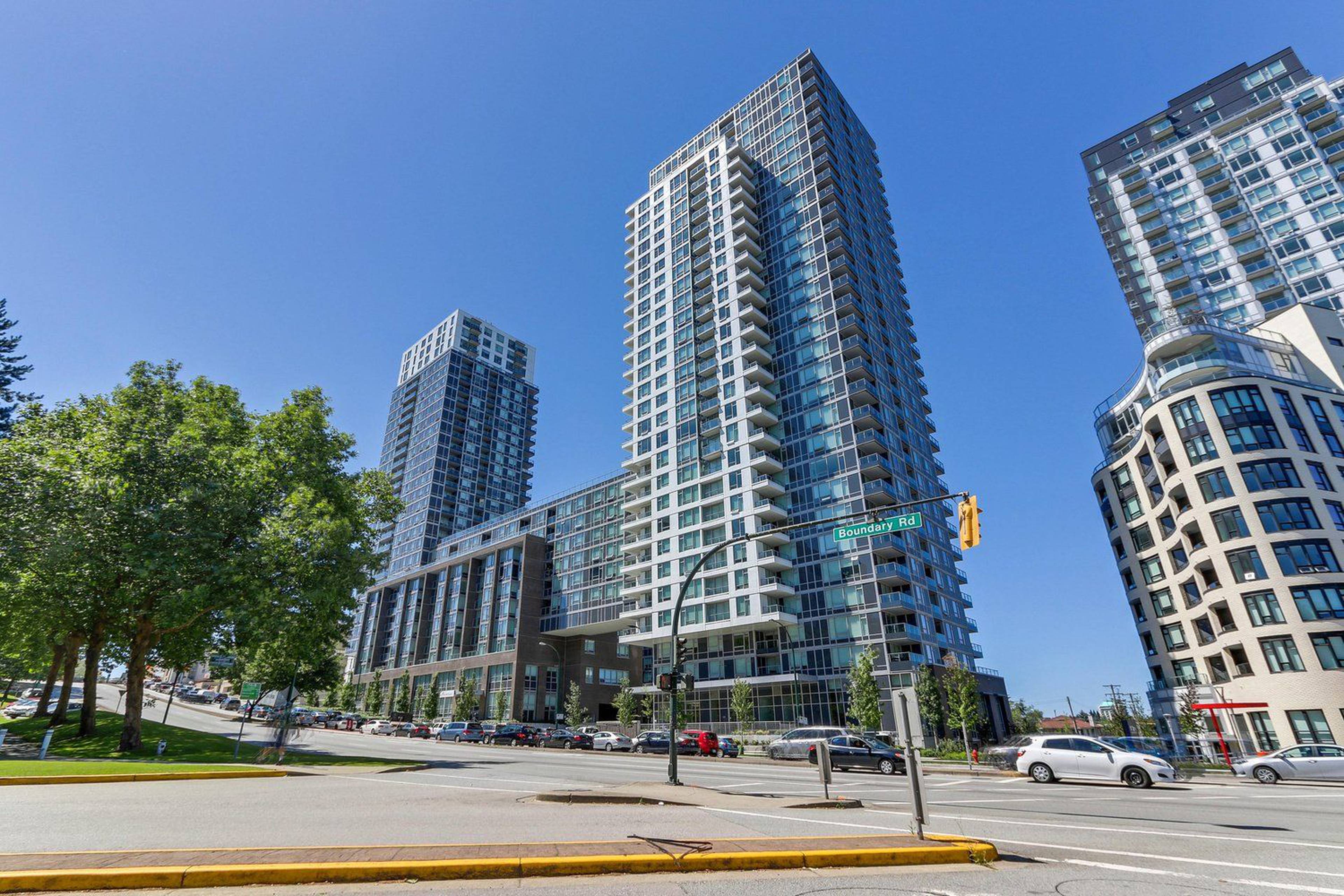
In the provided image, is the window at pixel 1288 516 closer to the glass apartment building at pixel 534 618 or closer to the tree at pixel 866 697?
the tree at pixel 866 697

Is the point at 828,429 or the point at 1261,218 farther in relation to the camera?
the point at 1261,218

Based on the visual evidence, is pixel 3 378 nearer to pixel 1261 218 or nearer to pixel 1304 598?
pixel 1304 598

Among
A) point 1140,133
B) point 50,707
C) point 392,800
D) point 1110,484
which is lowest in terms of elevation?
point 392,800

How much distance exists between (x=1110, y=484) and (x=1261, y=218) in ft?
131

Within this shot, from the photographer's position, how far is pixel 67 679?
3938cm

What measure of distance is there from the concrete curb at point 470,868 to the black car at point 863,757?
2316 cm

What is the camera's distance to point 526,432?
14225 centimetres

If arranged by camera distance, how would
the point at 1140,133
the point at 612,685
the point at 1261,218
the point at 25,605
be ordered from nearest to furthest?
the point at 25,605, the point at 1261,218, the point at 612,685, the point at 1140,133

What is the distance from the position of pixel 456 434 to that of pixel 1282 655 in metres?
120

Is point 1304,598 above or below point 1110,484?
below

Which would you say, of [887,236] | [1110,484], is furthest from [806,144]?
[1110,484]

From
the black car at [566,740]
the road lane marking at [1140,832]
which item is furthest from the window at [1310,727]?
the black car at [566,740]

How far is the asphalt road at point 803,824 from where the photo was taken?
25.5 ft

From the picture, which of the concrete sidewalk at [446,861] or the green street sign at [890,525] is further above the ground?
the green street sign at [890,525]
